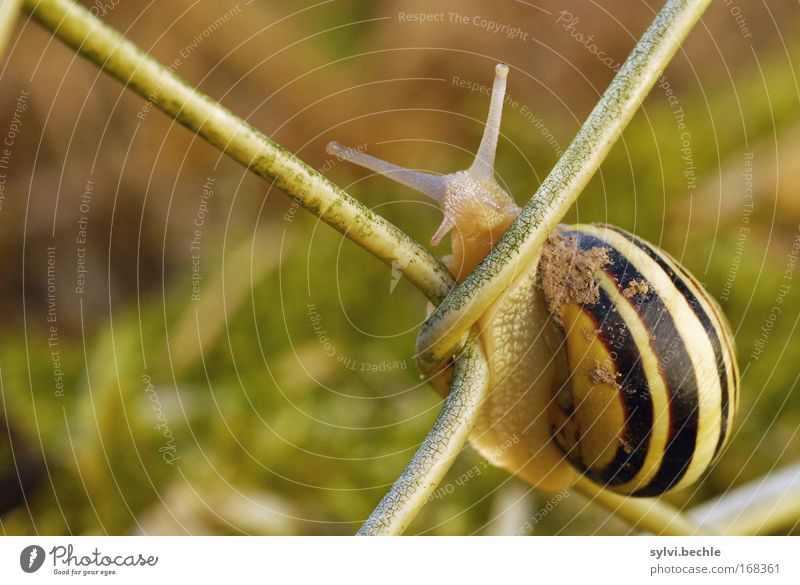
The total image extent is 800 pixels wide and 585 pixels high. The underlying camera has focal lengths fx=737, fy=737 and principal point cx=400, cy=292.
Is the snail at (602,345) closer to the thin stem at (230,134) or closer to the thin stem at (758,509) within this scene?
the thin stem at (230,134)

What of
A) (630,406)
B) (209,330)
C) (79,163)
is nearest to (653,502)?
(630,406)

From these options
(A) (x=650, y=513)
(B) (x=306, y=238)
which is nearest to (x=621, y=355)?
(A) (x=650, y=513)

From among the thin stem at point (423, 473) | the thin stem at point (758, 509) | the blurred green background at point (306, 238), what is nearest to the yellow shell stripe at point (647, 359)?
the thin stem at point (423, 473)

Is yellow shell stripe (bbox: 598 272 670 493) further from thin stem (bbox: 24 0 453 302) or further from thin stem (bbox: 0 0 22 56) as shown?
thin stem (bbox: 0 0 22 56)

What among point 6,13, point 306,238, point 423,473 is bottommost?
point 306,238

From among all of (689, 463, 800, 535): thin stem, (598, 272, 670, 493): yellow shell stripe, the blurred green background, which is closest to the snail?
(598, 272, 670, 493): yellow shell stripe

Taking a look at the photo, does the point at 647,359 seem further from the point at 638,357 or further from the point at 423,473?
the point at 423,473
